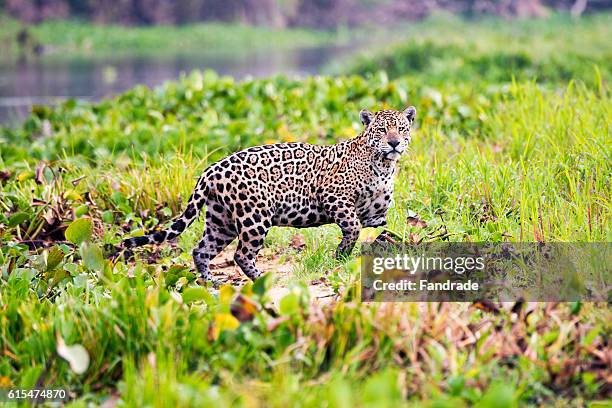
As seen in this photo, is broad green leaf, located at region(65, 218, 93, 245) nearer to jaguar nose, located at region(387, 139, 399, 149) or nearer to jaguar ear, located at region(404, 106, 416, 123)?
jaguar nose, located at region(387, 139, 399, 149)

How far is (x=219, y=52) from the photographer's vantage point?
116ft

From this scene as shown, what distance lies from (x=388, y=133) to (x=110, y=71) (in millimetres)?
21342

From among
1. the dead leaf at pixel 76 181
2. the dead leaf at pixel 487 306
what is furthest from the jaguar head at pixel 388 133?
the dead leaf at pixel 76 181

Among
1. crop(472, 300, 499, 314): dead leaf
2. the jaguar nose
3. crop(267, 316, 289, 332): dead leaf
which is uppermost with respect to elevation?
the jaguar nose

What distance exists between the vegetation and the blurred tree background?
1148 inches

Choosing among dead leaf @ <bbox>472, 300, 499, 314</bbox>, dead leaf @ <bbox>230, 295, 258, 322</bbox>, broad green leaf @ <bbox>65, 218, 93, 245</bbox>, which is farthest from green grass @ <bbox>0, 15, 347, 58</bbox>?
dead leaf @ <bbox>472, 300, 499, 314</bbox>

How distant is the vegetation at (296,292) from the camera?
14.5ft

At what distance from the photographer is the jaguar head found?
612 cm

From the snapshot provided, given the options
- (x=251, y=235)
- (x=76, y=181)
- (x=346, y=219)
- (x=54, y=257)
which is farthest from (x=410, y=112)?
(x=76, y=181)

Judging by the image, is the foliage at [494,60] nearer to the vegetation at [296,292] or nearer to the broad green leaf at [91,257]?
the vegetation at [296,292]

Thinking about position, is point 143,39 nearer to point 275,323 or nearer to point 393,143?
point 393,143

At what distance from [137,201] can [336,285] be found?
2.64 meters

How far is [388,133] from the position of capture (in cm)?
614

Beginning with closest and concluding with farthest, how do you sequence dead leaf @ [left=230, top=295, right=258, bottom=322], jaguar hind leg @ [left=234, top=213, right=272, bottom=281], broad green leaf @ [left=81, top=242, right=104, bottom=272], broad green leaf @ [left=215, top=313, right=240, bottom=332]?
broad green leaf @ [left=215, top=313, right=240, bottom=332] → dead leaf @ [left=230, top=295, right=258, bottom=322] → broad green leaf @ [left=81, top=242, right=104, bottom=272] → jaguar hind leg @ [left=234, top=213, right=272, bottom=281]
